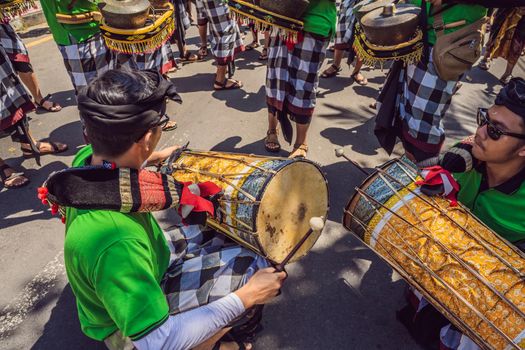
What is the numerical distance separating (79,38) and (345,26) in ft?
11.5

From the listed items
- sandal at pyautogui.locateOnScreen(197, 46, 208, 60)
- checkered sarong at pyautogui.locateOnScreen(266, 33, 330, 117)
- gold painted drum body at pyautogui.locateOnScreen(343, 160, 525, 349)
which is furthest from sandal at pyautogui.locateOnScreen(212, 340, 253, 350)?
sandal at pyautogui.locateOnScreen(197, 46, 208, 60)

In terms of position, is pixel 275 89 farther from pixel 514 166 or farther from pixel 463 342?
pixel 463 342

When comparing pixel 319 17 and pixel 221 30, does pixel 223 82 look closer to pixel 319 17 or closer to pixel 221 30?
pixel 221 30

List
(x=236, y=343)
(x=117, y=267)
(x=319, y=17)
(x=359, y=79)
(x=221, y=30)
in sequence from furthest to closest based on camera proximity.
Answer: (x=359, y=79) → (x=221, y=30) → (x=319, y=17) → (x=236, y=343) → (x=117, y=267)

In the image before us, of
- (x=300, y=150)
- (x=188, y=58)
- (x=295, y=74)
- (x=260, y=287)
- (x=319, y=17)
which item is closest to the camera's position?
(x=260, y=287)

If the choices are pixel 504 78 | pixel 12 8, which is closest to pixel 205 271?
pixel 12 8

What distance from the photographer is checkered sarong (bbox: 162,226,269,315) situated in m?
1.66

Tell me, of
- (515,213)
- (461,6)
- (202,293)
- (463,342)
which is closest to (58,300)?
(202,293)

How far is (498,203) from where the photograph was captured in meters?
1.87

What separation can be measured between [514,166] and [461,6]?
3.84ft

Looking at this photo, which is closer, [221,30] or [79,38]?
[79,38]

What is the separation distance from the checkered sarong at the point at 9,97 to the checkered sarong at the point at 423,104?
3.26 metres

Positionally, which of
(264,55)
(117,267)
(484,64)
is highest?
(117,267)

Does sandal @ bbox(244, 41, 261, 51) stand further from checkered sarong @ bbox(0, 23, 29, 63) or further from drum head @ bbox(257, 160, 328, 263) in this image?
drum head @ bbox(257, 160, 328, 263)
